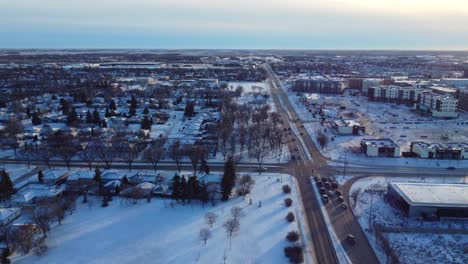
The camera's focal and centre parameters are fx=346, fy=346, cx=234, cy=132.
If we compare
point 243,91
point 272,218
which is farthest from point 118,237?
point 243,91

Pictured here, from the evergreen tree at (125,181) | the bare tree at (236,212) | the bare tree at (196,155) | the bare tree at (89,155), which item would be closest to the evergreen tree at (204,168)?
the bare tree at (196,155)

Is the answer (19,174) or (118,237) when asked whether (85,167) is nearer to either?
(19,174)

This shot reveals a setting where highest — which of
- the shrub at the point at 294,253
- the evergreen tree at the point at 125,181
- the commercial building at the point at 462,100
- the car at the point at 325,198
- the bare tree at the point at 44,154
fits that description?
the commercial building at the point at 462,100

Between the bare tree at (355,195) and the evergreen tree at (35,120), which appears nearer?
the bare tree at (355,195)

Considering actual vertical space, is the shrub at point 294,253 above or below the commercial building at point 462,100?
below

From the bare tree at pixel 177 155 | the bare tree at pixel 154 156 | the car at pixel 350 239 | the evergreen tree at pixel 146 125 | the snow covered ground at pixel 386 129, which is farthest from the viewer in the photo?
the evergreen tree at pixel 146 125

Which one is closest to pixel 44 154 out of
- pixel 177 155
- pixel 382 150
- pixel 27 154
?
pixel 27 154

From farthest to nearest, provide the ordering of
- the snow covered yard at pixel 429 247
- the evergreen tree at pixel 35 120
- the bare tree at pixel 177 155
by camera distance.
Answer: the evergreen tree at pixel 35 120 < the bare tree at pixel 177 155 < the snow covered yard at pixel 429 247

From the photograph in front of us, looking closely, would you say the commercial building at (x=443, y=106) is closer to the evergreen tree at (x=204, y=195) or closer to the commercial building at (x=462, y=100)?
the commercial building at (x=462, y=100)
